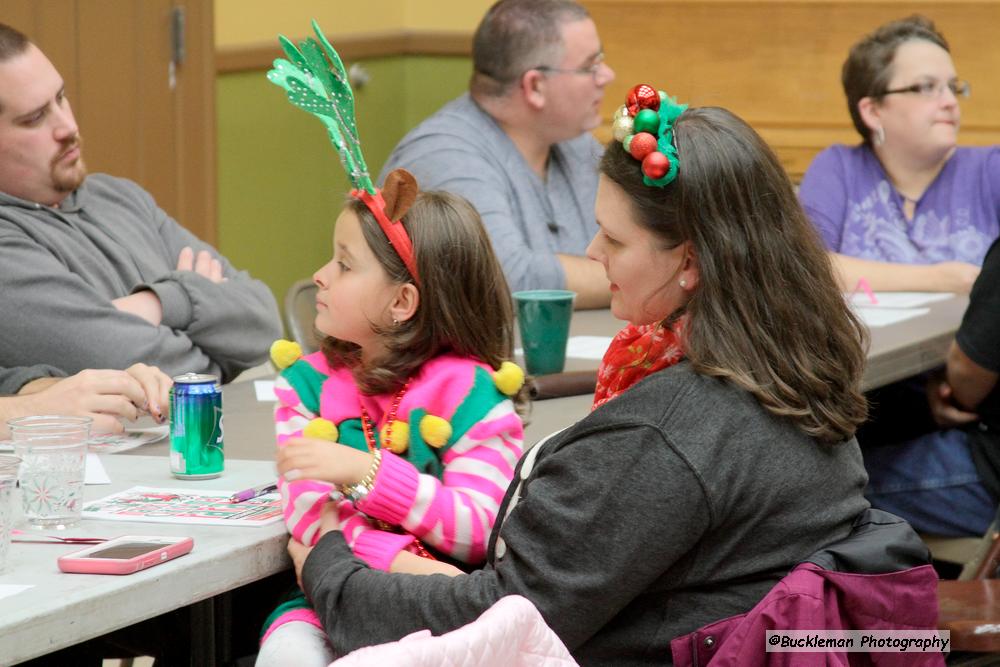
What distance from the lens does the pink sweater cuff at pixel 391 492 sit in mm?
1490

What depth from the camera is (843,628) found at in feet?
4.28

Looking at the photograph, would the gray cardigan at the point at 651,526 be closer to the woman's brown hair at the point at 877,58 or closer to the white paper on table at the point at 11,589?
the white paper on table at the point at 11,589

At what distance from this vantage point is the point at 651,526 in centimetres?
125

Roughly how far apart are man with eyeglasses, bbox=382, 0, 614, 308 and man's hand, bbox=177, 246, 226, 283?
2.62 ft

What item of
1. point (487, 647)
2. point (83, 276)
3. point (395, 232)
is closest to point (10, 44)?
point (83, 276)

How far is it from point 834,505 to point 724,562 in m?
0.14

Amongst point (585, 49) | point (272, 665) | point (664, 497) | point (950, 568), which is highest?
point (585, 49)

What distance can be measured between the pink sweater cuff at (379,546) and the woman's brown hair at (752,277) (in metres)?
0.40

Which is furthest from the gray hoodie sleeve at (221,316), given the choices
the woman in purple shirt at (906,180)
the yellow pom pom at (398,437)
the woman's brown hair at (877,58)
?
the woman's brown hair at (877,58)

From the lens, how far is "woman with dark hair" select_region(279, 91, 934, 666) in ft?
4.15

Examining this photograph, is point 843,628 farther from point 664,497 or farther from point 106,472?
point 106,472

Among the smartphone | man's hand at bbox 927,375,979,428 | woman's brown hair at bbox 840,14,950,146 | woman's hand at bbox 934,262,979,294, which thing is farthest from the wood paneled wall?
the smartphone

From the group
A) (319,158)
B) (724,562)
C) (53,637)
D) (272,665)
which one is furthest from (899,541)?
(319,158)

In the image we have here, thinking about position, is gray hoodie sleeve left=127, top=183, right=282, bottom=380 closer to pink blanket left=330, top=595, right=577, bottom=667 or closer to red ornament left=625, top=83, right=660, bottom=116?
red ornament left=625, top=83, right=660, bottom=116
